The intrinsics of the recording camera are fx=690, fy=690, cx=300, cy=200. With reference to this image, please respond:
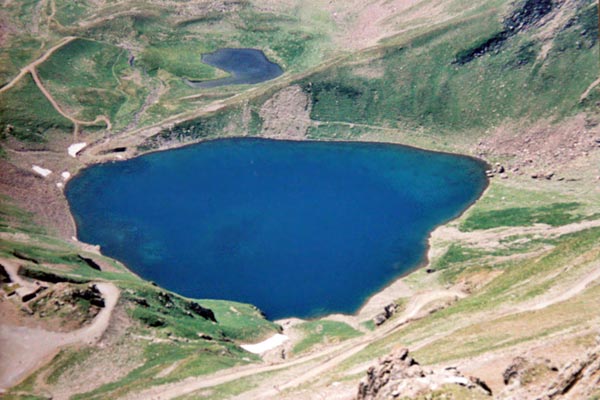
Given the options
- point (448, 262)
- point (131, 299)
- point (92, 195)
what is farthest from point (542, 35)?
point (131, 299)

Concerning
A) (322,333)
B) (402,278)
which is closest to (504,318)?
(322,333)

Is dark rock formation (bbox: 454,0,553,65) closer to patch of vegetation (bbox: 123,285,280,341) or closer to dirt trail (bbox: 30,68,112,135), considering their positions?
dirt trail (bbox: 30,68,112,135)

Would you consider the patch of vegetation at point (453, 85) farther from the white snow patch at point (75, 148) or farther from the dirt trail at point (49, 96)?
the white snow patch at point (75, 148)

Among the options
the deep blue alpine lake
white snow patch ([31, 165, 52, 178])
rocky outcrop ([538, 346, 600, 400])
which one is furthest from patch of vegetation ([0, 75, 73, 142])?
rocky outcrop ([538, 346, 600, 400])

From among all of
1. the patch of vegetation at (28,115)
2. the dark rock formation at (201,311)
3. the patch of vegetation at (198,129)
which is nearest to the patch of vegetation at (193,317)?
the dark rock formation at (201,311)

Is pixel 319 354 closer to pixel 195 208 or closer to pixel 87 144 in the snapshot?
pixel 195 208

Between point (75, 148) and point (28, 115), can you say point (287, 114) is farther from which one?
point (28, 115)
